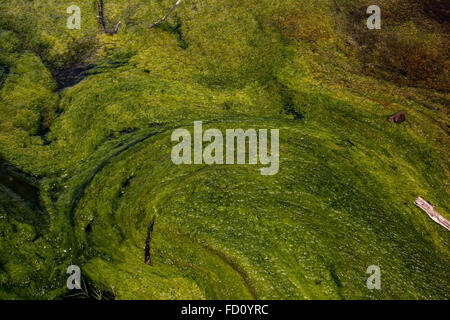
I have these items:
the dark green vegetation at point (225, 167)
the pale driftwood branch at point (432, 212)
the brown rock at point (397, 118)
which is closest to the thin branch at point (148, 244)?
the dark green vegetation at point (225, 167)

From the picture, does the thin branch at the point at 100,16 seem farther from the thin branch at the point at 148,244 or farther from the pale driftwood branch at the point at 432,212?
the pale driftwood branch at the point at 432,212

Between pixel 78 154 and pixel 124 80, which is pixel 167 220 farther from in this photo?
pixel 124 80

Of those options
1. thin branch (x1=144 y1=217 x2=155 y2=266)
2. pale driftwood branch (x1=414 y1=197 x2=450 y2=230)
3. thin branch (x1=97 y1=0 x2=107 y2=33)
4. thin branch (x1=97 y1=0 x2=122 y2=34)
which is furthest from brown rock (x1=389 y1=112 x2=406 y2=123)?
thin branch (x1=97 y1=0 x2=107 y2=33)

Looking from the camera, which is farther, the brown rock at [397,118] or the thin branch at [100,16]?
the thin branch at [100,16]

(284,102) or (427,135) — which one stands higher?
(284,102)

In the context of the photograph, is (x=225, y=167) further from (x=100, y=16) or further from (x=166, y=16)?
(x=100, y=16)

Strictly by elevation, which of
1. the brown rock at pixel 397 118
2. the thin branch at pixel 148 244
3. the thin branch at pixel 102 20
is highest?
the thin branch at pixel 102 20

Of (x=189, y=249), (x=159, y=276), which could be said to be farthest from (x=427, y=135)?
(x=159, y=276)

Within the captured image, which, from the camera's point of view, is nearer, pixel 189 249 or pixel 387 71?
pixel 189 249
